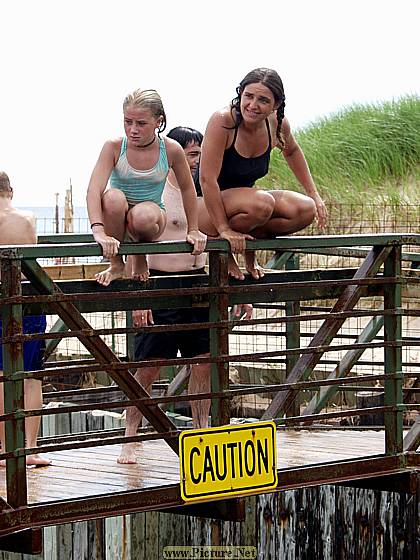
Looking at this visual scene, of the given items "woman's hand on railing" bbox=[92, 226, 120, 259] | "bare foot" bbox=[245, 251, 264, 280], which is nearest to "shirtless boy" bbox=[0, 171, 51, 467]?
"woman's hand on railing" bbox=[92, 226, 120, 259]

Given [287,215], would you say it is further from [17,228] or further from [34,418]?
[34,418]

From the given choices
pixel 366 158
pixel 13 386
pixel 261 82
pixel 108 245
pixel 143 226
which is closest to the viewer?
pixel 13 386

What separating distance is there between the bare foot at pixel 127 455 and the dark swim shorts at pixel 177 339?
617 mm

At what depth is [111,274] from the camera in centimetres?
808

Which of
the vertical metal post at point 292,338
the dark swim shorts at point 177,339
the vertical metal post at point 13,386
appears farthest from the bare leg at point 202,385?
the vertical metal post at point 13,386

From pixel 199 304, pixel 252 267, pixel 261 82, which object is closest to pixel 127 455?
pixel 199 304

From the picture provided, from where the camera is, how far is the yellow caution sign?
7.98 meters

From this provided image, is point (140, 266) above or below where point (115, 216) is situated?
below

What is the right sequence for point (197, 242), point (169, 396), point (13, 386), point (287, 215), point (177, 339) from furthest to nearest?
point (177, 339) < point (287, 215) < point (169, 396) < point (197, 242) < point (13, 386)

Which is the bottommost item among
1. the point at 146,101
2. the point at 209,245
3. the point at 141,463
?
the point at 141,463

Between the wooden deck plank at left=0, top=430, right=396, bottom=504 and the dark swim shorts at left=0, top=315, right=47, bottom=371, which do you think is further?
the dark swim shorts at left=0, top=315, right=47, bottom=371

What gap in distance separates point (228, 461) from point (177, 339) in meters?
1.16

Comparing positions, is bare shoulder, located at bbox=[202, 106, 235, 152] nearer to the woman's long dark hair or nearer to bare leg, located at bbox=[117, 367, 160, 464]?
the woman's long dark hair

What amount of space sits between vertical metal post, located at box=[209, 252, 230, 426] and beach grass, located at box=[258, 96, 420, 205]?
1485cm
